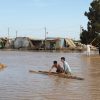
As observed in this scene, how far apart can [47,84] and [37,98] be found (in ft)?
14.3

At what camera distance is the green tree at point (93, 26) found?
171 feet

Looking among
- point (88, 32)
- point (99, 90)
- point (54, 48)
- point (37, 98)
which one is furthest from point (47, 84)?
point (54, 48)

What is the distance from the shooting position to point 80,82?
1745cm

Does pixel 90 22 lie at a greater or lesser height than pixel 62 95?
greater

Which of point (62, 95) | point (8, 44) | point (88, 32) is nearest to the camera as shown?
point (62, 95)

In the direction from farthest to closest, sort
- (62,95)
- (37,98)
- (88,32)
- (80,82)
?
(88,32), (80,82), (62,95), (37,98)

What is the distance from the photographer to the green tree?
52.2m

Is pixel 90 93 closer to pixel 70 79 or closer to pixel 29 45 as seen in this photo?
Answer: pixel 70 79

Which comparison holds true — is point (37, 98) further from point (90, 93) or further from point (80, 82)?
point (80, 82)

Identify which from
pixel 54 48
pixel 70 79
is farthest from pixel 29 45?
pixel 70 79

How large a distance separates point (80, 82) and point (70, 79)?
1148 mm

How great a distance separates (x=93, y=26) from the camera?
52781 millimetres

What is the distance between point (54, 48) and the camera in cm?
8344

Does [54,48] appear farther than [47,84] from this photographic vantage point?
Yes
